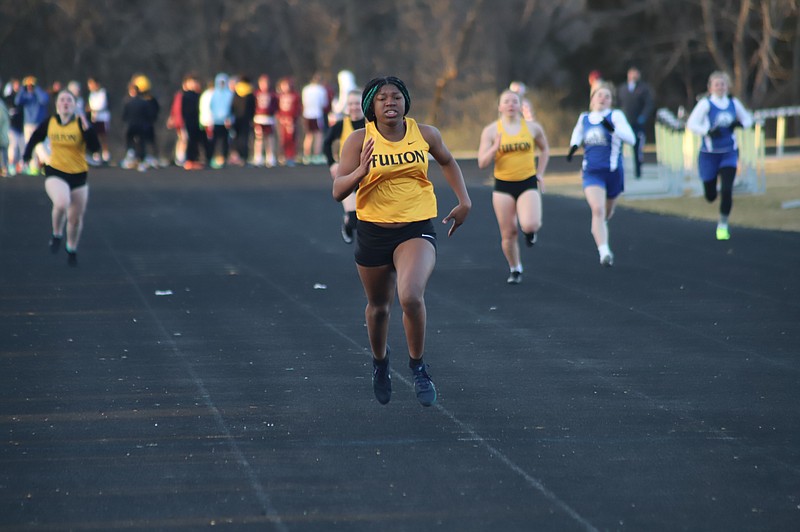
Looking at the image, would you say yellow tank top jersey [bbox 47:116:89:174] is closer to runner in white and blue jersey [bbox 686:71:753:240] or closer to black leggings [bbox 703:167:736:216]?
runner in white and blue jersey [bbox 686:71:753:240]

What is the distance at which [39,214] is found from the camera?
21.4 m

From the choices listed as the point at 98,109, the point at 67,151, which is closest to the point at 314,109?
the point at 98,109

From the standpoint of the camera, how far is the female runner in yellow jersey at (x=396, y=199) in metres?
7.57

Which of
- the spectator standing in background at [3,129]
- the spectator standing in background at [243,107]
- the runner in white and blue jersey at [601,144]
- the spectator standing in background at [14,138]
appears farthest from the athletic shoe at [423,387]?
the spectator standing in background at [243,107]

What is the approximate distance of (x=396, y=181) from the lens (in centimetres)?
769

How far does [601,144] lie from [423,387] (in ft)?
22.2

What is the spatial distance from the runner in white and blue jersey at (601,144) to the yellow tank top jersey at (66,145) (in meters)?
5.09

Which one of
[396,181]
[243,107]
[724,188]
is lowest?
[724,188]

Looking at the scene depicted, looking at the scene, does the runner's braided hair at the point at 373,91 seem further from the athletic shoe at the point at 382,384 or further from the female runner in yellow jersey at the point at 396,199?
the athletic shoe at the point at 382,384

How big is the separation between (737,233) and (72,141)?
26.7 ft

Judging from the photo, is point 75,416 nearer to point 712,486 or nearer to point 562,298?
point 712,486

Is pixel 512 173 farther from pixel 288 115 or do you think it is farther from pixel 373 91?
pixel 288 115

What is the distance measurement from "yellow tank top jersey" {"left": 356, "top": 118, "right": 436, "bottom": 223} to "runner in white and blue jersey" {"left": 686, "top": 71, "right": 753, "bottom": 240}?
8.87m

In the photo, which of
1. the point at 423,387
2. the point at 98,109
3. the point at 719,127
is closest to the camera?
the point at 423,387
